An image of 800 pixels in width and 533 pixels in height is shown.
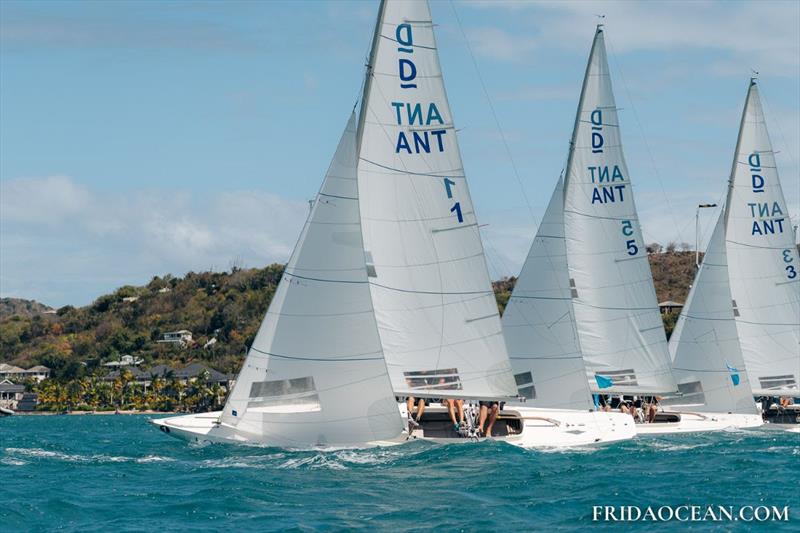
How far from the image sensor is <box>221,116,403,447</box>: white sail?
29391 mm

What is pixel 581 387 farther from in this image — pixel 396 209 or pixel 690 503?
pixel 690 503

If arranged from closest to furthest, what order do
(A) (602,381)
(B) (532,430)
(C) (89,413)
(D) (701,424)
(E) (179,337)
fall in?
(B) (532,430), (A) (602,381), (D) (701,424), (C) (89,413), (E) (179,337)

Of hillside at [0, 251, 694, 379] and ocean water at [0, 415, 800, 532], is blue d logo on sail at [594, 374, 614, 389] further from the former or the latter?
hillside at [0, 251, 694, 379]

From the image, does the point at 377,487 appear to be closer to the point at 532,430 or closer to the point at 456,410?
the point at 456,410

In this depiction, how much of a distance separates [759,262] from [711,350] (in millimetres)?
4132

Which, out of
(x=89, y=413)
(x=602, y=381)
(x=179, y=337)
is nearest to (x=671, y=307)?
(x=89, y=413)

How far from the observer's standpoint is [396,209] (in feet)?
103

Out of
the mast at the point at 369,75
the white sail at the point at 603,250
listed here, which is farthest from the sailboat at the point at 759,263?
the mast at the point at 369,75

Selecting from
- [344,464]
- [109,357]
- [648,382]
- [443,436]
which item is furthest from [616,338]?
[109,357]

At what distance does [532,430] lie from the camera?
32.8 metres

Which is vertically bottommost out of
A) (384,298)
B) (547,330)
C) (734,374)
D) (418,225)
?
(734,374)

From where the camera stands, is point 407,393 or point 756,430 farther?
point 756,430

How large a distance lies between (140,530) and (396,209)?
1308 centimetres

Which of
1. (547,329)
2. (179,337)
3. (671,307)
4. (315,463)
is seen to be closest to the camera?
(315,463)
